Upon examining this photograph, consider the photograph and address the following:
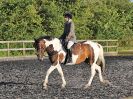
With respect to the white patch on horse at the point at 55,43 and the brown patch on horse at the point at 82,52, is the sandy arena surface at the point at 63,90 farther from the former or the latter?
the white patch on horse at the point at 55,43

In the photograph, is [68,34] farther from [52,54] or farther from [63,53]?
[52,54]

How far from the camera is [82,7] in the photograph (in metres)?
53.2

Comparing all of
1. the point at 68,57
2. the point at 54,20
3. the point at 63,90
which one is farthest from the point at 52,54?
the point at 54,20

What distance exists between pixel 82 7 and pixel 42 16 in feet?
20.7

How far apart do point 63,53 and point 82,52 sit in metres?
0.83

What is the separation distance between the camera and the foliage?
143 feet

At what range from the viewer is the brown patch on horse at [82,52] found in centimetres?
1672

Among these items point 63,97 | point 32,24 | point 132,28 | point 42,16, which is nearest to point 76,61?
point 63,97

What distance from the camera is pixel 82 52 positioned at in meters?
16.8

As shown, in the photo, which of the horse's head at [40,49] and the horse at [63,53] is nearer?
the horse's head at [40,49]

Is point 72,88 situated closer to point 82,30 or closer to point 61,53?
point 61,53

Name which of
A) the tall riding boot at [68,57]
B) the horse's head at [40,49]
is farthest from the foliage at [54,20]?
the horse's head at [40,49]

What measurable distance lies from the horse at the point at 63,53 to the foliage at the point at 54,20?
2566 cm

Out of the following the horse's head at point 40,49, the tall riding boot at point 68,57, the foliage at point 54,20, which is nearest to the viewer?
the horse's head at point 40,49
